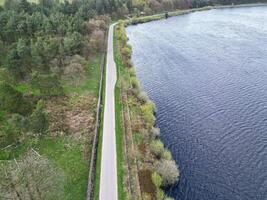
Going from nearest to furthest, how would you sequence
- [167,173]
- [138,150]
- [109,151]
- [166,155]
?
[167,173] < [109,151] < [166,155] < [138,150]

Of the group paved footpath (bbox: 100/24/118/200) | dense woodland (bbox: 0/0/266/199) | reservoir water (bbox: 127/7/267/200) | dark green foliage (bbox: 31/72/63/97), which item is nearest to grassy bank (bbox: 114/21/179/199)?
paved footpath (bbox: 100/24/118/200)

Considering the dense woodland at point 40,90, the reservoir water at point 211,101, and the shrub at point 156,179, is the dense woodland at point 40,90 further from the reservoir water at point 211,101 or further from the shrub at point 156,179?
the reservoir water at point 211,101

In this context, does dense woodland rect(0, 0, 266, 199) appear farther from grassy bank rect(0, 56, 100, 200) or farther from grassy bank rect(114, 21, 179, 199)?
grassy bank rect(114, 21, 179, 199)

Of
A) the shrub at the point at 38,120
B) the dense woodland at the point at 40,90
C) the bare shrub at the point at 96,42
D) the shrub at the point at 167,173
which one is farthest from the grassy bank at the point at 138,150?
the bare shrub at the point at 96,42

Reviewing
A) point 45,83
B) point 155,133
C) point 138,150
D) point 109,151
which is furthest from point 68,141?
point 45,83

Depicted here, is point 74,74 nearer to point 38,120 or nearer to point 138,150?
point 38,120

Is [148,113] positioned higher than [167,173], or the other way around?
[148,113]

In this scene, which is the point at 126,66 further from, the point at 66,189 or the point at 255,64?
the point at 66,189
